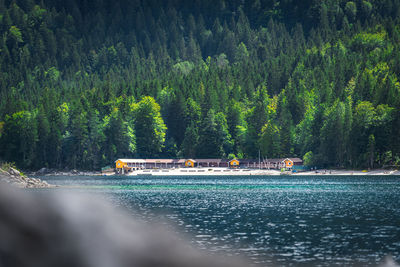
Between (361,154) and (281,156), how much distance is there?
4110 cm

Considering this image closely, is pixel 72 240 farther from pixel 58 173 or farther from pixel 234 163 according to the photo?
pixel 234 163

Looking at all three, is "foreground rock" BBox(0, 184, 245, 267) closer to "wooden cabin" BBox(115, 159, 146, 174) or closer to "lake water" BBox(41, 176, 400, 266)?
"lake water" BBox(41, 176, 400, 266)

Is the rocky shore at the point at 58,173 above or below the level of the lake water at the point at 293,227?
above

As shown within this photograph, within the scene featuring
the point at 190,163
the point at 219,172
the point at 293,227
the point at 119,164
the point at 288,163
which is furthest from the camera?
the point at 190,163

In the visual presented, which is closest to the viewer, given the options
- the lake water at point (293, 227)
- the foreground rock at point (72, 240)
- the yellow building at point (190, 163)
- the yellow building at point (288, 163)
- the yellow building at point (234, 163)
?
the foreground rock at point (72, 240)

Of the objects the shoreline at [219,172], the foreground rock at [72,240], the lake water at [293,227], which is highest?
the foreground rock at [72,240]

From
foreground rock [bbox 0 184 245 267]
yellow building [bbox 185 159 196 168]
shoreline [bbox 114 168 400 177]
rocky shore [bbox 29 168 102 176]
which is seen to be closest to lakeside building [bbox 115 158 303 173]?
yellow building [bbox 185 159 196 168]

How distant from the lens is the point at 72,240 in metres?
3.05

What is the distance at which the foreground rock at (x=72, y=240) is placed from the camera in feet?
9.55

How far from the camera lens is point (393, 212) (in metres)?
56.9

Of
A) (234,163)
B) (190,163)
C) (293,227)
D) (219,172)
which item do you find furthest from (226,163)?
(293,227)

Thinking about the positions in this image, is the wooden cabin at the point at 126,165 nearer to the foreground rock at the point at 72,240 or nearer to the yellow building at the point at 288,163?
the yellow building at the point at 288,163

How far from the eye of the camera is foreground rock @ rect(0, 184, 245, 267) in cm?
291

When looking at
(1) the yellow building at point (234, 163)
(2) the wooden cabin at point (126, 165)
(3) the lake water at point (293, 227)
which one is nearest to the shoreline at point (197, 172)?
(2) the wooden cabin at point (126, 165)
